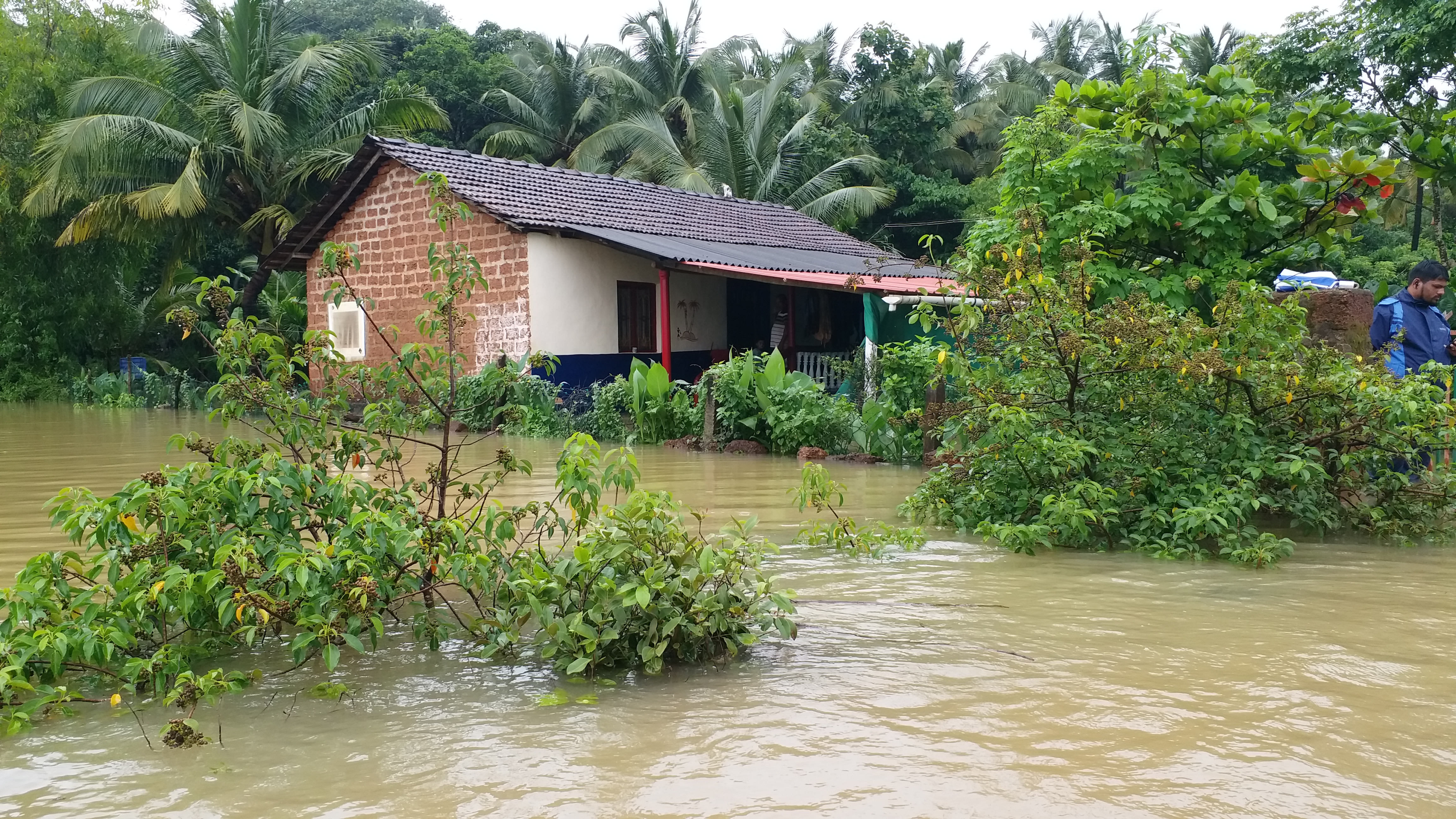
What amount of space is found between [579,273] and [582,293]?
0.30 meters

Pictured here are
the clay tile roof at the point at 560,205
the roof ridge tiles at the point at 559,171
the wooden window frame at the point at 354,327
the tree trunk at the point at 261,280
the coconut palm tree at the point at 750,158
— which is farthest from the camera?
the coconut palm tree at the point at 750,158

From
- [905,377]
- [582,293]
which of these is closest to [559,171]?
[582,293]

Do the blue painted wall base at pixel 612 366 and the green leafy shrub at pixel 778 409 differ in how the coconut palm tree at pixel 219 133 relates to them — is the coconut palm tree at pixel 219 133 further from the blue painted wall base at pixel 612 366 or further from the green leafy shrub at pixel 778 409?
the green leafy shrub at pixel 778 409

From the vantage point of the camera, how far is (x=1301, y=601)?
5.46 m

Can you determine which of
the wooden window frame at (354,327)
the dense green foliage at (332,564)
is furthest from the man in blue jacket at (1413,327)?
the wooden window frame at (354,327)

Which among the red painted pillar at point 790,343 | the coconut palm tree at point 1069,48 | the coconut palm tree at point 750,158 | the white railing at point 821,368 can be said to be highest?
the coconut palm tree at point 1069,48

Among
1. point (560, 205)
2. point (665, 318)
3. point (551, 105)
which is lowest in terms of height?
point (665, 318)

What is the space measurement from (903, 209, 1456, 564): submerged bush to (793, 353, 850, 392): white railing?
28.0 feet

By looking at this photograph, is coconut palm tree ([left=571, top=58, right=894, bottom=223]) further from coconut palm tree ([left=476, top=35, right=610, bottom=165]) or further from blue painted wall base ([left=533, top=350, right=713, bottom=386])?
blue painted wall base ([left=533, top=350, right=713, bottom=386])

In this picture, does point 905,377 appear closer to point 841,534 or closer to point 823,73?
point 841,534

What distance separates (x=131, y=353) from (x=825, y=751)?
2745 centimetres

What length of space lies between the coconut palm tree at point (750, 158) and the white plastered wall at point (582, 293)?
855cm

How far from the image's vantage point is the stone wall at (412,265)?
1678 centimetres

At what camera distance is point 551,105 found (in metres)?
31.6
